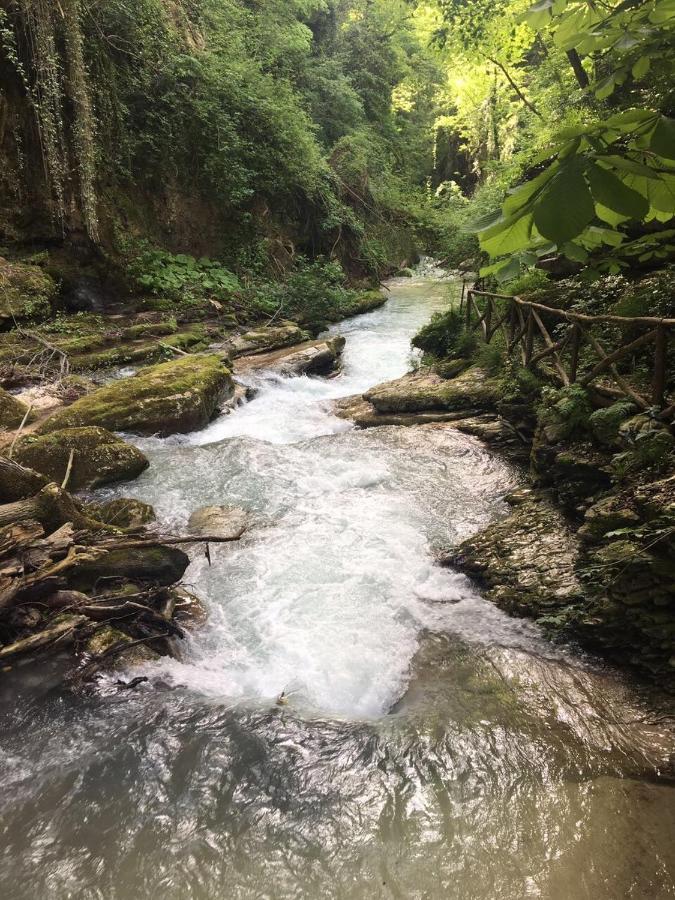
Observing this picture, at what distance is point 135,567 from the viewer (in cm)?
429

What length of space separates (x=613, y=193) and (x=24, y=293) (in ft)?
38.8

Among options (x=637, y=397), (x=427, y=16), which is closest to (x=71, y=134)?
(x=427, y=16)

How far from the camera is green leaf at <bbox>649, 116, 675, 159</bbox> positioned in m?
1.05

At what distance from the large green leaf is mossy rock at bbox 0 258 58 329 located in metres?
11.1

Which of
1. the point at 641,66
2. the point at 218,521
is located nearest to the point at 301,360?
the point at 218,521

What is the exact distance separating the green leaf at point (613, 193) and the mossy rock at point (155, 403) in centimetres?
751

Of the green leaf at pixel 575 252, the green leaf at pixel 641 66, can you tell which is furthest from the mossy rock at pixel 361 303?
the green leaf at pixel 575 252

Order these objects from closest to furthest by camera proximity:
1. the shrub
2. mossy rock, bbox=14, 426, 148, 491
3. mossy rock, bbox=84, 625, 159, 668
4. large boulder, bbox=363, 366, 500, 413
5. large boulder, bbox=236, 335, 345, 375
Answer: mossy rock, bbox=84, 625, 159, 668
mossy rock, bbox=14, 426, 148, 491
large boulder, bbox=363, 366, 500, 413
the shrub
large boulder, bbox=236, 335, 345, 375

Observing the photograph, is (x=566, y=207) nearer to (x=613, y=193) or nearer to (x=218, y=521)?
(x=613, y=193)

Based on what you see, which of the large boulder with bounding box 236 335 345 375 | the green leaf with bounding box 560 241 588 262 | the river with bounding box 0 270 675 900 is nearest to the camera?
the green leaf with bounding box 560 241 588 262

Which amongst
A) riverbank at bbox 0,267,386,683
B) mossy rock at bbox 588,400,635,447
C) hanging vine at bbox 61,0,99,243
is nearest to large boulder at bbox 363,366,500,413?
riverbank at bbox 0,267,386,683

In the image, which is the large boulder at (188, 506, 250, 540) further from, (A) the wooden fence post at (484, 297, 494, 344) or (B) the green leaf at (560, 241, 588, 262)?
(A) the wooden fence post at (484, 297, 494, 344)

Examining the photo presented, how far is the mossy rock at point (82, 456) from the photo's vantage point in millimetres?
5984

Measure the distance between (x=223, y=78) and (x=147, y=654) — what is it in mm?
16545
